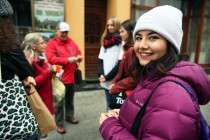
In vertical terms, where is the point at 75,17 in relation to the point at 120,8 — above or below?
below

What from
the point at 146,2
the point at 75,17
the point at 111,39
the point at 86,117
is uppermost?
the point at 146,2

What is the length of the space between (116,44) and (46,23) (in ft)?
9.53

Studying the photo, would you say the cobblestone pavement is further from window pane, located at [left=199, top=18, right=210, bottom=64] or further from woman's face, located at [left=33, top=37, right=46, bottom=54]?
window pane, located at [left=199, top=18, right=210, bottom=64]

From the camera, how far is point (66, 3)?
538cm

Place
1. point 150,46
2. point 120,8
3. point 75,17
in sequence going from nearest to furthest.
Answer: point 150,46
point 75,17
point 120,8

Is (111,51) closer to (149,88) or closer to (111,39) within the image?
(111,39)

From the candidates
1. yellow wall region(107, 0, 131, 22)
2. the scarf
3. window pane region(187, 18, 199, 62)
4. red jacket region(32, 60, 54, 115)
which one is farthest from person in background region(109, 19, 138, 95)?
window pane region(187, 18, 199, 62)

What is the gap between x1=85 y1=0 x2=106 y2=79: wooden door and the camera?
642cm

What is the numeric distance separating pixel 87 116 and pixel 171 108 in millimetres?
3499

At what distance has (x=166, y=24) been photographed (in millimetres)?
1083

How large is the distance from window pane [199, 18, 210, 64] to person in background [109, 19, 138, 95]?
6991mm

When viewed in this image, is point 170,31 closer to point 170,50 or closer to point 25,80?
point 170,50

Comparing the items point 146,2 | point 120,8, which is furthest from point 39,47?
point 146,2

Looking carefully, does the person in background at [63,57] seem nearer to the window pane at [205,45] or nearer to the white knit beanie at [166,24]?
the white knit beanie at [166,24]
